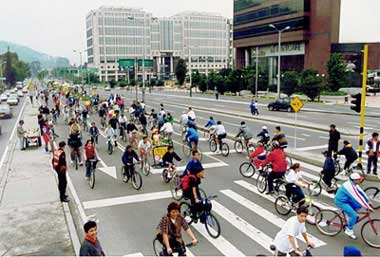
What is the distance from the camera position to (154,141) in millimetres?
16234

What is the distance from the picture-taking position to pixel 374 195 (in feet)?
36.3

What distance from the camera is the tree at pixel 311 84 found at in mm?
52469

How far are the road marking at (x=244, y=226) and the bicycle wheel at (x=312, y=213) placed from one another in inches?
60.8

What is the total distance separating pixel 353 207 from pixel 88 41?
193335 millimetres

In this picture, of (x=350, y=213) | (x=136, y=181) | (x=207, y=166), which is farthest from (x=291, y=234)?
(x=207, y=166)

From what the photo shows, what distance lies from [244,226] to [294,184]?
176 centimetres

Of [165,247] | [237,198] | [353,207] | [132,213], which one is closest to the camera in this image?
[165,247]

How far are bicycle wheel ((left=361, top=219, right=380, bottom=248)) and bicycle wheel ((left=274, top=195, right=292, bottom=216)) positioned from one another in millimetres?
2004

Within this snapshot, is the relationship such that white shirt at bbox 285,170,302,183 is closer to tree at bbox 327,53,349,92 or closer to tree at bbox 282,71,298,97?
tree at bbox 282,71,298,97

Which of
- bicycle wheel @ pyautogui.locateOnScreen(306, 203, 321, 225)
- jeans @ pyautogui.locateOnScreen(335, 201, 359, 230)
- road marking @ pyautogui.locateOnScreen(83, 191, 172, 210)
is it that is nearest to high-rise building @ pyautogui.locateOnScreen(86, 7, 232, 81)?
road marking @ pyautogui.locateOnScreen(83, 191, 172, 210)

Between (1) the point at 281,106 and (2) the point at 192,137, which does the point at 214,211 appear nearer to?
(2) the point at 192,137

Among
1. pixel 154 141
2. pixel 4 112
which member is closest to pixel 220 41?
pixel 4 112

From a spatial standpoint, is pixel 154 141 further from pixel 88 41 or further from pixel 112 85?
pixel 88 41

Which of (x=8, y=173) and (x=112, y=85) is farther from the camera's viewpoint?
(x=112, y=85)
